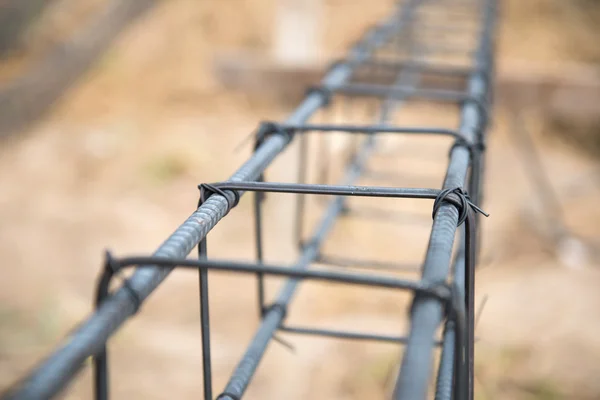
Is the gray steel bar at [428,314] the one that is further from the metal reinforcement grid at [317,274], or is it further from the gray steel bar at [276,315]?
the gray steel bar at [276,315]

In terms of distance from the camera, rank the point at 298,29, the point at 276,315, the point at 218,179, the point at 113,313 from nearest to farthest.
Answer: the point at 113,313 → the point at 276,315 → the point at 298,29 → the point at 218,179

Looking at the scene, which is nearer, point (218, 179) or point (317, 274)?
point (317, 274)

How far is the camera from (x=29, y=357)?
327 centimetres

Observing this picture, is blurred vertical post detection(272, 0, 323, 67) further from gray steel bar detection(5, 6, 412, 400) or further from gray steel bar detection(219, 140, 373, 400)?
gray steel bar detection(5, 6, 412, 400)

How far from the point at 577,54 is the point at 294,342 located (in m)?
4.91

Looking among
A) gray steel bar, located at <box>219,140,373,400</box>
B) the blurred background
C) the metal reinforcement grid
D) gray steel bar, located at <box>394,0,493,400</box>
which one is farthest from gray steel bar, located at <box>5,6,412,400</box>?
the blurred background

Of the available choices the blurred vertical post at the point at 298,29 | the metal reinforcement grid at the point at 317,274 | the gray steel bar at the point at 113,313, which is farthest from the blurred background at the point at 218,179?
the gray steel bar at the point at 113,313

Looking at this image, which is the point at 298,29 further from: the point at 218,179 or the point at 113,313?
the point at 113,313

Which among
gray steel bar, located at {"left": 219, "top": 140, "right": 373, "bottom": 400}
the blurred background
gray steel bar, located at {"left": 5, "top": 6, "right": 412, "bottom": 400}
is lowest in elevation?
gray steel bar, located at {"left": 5, "top": 6, "right": 412, "bottom": 400}

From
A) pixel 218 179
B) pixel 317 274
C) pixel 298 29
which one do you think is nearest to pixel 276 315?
pixel 317 274

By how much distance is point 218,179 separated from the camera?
544 centimetres

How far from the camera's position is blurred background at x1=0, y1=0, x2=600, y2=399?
2.60 m

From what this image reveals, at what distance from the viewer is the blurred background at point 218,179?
260cm

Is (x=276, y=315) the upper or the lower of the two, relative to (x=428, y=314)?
upper
